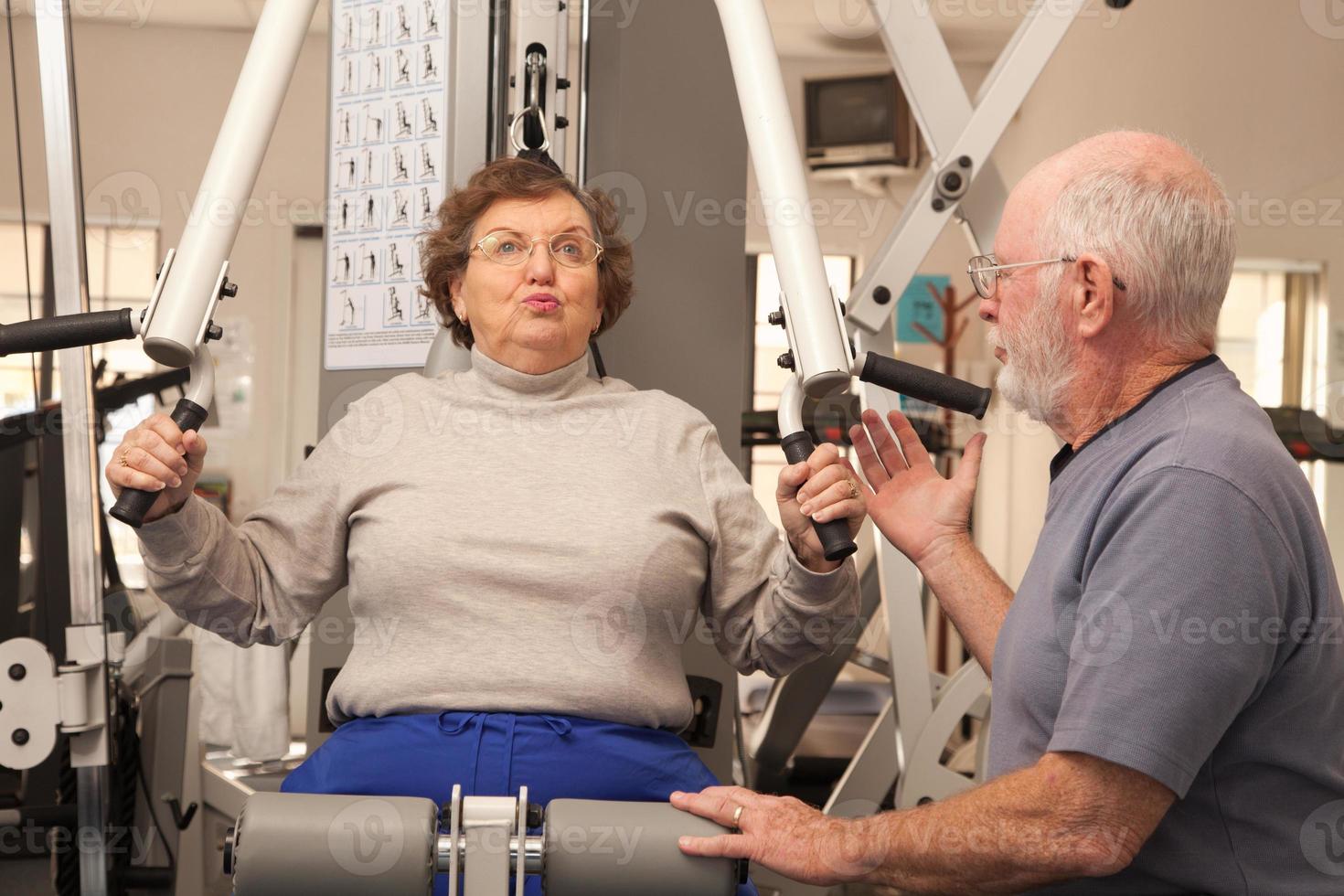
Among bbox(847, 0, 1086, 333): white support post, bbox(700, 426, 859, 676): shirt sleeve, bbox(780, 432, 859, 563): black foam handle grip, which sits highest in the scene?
bbox(847, 0, 1086, 333): white support post

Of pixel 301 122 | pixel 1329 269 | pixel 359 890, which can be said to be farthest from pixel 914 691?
pixel 301 122

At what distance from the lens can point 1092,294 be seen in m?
1.15

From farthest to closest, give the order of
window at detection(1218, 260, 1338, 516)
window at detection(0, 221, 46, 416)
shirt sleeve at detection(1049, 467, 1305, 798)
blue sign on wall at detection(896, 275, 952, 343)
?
blue sign on wall at detection(896, 275, 952, 343)
window at detection(0, 221, 46, 416)
window at detection(1218, 260, 1338, 516)
shirt sleeve at detection(1049, 467, 1305, 798)

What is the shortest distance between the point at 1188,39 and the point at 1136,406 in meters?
4.18

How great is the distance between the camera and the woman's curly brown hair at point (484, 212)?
1545 millimetres

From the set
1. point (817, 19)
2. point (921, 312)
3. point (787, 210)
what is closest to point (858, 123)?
point (817, 19)

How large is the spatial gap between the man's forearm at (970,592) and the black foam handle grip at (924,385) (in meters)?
0.27

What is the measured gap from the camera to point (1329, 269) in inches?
167

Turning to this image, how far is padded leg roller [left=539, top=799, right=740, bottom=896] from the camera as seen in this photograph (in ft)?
3.35

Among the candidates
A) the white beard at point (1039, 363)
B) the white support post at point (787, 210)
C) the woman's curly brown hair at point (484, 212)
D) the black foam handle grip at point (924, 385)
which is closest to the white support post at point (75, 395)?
the woman's curly brown hair at point (484, 212)

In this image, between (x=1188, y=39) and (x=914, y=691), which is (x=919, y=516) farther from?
(x=1188, y=39)

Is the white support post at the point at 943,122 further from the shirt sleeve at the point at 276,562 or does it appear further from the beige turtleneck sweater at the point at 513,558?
the shirt sleeve at the point at 276,562

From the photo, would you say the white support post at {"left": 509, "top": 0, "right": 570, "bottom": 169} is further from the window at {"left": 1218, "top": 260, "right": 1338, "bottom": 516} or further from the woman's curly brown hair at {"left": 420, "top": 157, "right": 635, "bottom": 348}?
the window at {"left": 1218, "top": 260, "right": 1338, "bottom": 516}

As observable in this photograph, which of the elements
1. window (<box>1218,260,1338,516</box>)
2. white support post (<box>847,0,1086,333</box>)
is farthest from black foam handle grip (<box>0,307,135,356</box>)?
window (<box>1218,260,1338,516</box>)
